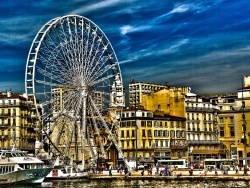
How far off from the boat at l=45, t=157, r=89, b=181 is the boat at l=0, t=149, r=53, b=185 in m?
8.88

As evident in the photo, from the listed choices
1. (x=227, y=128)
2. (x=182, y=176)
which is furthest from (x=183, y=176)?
(x=227, y=128)

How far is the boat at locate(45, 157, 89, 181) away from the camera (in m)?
84.8

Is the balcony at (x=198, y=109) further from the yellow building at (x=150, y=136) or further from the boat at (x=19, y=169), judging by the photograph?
the boat at (x=19, y=169)

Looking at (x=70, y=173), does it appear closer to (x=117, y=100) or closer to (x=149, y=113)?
(x=117, y=100)

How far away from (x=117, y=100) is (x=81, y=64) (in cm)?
1079

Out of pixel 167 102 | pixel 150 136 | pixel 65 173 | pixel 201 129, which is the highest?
pixel 167 102

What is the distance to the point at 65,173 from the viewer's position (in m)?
85.7

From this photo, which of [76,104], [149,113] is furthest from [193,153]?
[76,104]

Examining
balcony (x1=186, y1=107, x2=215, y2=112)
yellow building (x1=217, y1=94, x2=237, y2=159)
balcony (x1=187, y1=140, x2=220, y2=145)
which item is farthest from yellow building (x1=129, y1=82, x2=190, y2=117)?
yellow building (x1=217, y1=94, x2=237, y2=159)

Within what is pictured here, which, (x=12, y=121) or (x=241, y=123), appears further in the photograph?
(x=241, y=123)

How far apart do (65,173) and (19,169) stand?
1378 cm

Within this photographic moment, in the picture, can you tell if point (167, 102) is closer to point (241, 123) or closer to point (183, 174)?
point (241, 123)

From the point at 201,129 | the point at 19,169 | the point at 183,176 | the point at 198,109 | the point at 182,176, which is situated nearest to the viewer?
the point at 19,169

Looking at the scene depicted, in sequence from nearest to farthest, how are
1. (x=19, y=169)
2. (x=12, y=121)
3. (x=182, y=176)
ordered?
(x=19, y=169), (x=182, y=176), (x=12, y=121)
